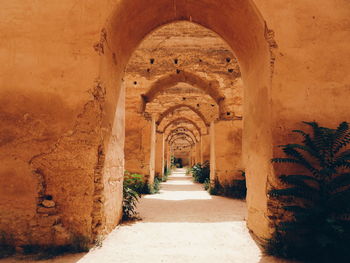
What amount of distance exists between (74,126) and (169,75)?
21.0ft

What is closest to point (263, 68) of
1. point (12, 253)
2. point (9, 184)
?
point (9, 184)

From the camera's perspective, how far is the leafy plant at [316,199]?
2557 mm

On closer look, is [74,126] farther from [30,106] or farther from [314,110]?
[314,110]

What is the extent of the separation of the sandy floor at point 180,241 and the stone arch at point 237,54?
43cm

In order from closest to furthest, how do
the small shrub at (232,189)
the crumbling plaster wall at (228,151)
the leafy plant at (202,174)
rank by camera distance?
the small shrub at (232,189)
the crumbling plaster wall at (228,151)
the leafy plant at (202,174)

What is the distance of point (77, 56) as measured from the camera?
3211 mm

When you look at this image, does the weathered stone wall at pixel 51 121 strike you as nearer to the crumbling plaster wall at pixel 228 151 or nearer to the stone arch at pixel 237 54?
the stone arch at pixel 237 54

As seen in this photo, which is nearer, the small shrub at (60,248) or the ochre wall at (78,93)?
the small shrub at (60,248)

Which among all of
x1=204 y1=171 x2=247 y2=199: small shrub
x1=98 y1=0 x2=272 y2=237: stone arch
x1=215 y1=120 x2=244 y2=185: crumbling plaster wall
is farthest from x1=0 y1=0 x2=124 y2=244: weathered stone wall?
x1=215 y1=120 x2=244 y2=185: crumbling plaster wall

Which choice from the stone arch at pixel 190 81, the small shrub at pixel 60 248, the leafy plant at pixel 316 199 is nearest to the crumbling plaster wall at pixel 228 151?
the stone arch at pixel 190 81

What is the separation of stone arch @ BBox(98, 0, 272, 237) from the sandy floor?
43 centimetres

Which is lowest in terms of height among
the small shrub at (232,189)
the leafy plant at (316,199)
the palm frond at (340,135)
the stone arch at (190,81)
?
the small shrub at (232,189)

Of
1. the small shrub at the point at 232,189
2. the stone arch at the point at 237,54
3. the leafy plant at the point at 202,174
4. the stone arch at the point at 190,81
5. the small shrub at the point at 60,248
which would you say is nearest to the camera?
the small shrub at the point at 60,248

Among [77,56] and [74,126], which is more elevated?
[77,56]
